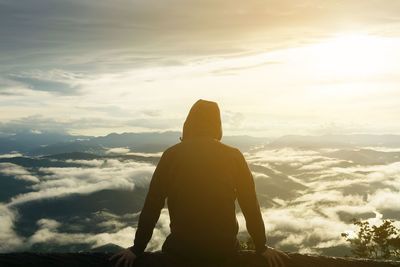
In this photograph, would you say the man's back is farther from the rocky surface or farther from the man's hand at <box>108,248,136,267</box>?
the man's hand at <box>108,248,136,267</box>

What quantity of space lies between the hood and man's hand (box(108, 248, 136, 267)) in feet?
5.34

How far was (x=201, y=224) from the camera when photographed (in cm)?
405

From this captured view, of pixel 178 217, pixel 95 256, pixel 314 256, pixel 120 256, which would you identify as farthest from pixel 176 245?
pixel 314 256

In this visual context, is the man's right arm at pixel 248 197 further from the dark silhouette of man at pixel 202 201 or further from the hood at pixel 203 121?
the hood at pixel 203 121

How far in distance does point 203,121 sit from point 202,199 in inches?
41.5

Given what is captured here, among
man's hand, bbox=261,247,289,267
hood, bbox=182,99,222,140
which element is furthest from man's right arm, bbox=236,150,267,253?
hood, bbox=182,99,222,140

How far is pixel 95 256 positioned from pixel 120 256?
11.2 inches

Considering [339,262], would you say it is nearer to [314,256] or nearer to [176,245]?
[314,256]

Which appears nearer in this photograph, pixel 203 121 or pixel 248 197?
pixel 248 197

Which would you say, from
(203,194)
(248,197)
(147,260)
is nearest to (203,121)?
(203,194)

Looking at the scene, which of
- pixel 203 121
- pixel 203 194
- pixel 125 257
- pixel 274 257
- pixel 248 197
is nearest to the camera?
pixel 125 257

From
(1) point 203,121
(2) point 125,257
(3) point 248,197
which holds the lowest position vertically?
(2) point 125,257

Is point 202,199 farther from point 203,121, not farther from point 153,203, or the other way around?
point 203,121

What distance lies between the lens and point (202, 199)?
4.06 m
